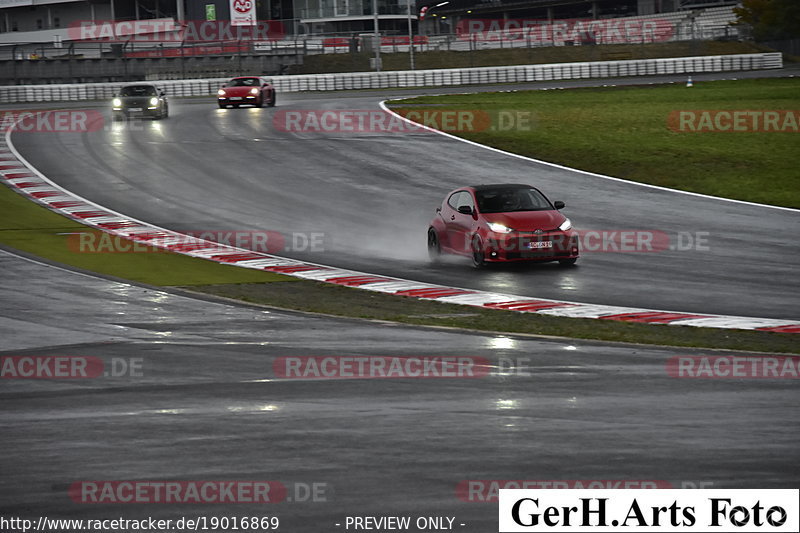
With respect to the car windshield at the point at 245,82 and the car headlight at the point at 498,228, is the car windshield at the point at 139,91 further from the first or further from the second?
the car headlight at the point at 498,228

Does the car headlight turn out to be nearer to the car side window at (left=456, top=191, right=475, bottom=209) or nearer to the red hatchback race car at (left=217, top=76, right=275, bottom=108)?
the car side window at (left=456, top=191, right=475, bottom=209)

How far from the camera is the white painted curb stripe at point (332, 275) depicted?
13.6 meters

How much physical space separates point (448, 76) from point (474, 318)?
4795cm

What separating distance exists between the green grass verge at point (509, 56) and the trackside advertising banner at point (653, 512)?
6821 cm

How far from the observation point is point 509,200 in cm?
1797

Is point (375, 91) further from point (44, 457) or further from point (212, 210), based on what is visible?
point (44, 457)

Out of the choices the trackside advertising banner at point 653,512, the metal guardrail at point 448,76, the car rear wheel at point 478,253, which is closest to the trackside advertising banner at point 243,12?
the metal guardrail at point 448,76

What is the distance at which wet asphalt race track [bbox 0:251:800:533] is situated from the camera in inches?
272

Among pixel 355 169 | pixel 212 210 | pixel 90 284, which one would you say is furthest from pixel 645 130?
pixel 90 284

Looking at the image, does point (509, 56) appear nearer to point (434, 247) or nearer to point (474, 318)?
point (434, 247)

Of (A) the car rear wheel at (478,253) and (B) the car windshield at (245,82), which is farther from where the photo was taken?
(B) the car windshield at (245,82)

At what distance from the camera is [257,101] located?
143 feet

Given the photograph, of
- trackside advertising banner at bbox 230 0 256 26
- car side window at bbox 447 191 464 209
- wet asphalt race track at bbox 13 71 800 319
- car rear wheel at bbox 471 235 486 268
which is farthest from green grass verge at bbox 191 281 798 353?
trackside advertising banner at bbox 230 0 256 26

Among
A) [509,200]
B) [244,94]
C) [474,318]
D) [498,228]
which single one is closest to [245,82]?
[244,94]
